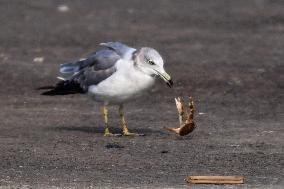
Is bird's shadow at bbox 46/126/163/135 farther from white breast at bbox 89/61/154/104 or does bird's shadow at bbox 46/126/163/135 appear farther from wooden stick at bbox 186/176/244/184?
wooden stick at bbox 186/176/244/184

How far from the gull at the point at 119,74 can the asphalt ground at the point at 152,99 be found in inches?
18.5

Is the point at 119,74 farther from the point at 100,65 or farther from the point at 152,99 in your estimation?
the point at 152,99

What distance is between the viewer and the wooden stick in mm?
8867

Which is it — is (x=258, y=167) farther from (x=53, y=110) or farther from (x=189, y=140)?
(x=53, y=110)

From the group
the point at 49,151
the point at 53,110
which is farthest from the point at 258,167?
the point at 53,110

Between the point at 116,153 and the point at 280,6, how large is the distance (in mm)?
11442

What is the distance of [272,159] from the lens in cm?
1007

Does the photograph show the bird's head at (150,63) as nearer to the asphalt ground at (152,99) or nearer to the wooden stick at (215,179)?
the asphalt ground at (152,99)

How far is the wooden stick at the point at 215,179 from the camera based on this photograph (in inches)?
349

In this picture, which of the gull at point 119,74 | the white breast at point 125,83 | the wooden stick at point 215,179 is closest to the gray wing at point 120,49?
the gull at point 119,74

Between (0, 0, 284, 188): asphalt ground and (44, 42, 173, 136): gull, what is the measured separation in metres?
0.47

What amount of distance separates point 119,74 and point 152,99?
9.31 feet

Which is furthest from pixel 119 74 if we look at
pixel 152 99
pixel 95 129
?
pixel 152 99

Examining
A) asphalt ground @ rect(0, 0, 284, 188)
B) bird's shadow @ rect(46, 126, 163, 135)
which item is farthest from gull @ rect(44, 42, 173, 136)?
asphalt ground @ rect(0, 0, 284, 188)
